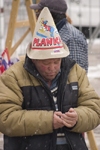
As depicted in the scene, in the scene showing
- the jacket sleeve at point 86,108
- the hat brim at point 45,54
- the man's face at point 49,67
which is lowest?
the jacket sleeve at point 86,108

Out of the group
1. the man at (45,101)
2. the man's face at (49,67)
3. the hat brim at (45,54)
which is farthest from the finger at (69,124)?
the hat brim at (45,54)

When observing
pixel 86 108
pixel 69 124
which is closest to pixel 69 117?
pixel 69 124

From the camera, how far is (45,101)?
263 cm

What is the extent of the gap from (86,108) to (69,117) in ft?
0.68

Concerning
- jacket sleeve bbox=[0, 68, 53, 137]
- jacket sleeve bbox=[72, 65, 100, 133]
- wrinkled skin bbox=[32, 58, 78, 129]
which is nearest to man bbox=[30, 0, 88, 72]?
jacket sleeve bbox=[72, 65, 100, 133]

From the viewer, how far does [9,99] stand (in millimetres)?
2539

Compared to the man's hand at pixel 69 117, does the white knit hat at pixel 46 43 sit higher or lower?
higher

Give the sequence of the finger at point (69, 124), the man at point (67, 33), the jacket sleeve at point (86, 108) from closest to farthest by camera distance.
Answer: the finger at point (69, 124) → the jacket sleeve at point (86, 108) → the man at point (67, 33)

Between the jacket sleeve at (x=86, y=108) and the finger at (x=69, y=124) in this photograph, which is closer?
the finger at (x=69, y=124)

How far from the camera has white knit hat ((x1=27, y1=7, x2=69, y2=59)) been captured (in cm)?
260

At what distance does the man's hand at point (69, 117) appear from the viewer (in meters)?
2.49

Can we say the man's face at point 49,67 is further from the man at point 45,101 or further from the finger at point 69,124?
the finger at point 69,124

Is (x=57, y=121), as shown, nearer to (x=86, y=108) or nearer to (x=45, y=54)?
(x=86, y=108)

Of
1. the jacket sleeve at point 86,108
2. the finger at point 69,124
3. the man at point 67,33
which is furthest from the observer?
the man at point 67,33
